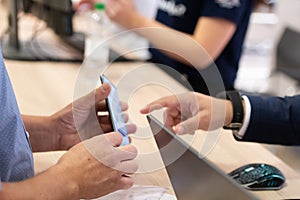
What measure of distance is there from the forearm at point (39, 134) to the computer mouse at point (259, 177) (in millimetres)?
376

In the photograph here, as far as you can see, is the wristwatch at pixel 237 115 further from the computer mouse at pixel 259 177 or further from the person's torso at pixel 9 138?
the person's torso at pixel 9 138

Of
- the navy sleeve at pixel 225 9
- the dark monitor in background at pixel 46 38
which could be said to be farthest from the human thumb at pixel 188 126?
the dark monitor in background at pixel 46 38

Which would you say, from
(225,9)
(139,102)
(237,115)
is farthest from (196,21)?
(237,115)

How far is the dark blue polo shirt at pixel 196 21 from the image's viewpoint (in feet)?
4.98

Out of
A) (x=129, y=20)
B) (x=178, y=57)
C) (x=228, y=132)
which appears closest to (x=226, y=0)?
(x=178, y=57)

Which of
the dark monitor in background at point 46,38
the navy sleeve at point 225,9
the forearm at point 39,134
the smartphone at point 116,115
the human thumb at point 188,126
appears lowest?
the dark monitor in background at point 46,38

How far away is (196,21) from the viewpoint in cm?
162

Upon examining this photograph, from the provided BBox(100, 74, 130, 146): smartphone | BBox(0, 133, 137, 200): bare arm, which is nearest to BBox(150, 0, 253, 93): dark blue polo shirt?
BBox(100, 74, 130, 146): smartphone

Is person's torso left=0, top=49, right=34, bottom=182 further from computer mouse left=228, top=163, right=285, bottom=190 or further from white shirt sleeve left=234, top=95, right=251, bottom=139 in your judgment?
white shirt sleeve left=234, top=95, right=251, bottom=139

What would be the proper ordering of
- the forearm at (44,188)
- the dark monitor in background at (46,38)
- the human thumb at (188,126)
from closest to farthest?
the forearm at (44,188), the human thumb at (188,126), the dark monitor in background at (46,38)

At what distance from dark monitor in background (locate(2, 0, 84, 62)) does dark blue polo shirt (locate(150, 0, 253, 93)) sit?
332 mm

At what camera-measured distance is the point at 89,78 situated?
143cm

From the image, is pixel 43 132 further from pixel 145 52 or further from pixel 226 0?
pixel 145 52

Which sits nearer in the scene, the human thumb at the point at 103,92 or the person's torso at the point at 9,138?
the person's torso at the point at 9,138
